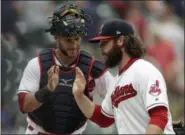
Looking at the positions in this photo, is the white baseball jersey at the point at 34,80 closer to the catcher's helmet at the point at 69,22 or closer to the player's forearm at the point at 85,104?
the catcher's helmet at the point at 69,22

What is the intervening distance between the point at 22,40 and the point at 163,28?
1841 millimetres

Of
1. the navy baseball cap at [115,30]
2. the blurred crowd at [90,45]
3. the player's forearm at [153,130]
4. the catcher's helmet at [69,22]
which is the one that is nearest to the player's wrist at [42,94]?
the catcher's helmet at [69,22]

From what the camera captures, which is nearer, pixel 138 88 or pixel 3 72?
pixel 138 88

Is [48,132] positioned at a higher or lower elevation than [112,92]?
lower

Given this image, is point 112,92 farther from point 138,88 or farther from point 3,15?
point 3,15

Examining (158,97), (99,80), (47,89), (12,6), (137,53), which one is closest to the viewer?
(158,97)

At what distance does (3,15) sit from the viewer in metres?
Answer: 8.67

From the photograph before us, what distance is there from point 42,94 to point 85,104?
64cm

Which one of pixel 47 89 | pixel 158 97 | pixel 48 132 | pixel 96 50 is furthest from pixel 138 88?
pixel 96 50

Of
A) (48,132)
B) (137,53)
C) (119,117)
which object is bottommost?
(48,132)

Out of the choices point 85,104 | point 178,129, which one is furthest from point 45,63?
point 178,129

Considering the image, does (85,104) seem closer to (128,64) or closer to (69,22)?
(128,64)

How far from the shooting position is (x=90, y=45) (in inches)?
338

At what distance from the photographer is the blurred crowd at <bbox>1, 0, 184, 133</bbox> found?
8625 millimetres
